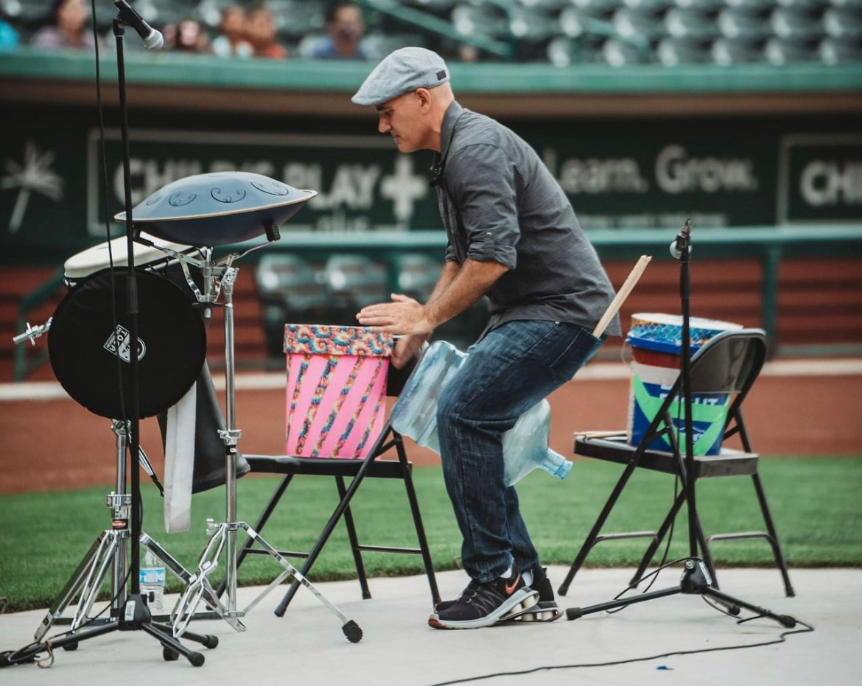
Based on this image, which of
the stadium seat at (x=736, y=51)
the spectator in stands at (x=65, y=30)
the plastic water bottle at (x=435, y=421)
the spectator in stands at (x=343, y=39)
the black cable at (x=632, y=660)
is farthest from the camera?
the stadium seat at (x=736, y=51)

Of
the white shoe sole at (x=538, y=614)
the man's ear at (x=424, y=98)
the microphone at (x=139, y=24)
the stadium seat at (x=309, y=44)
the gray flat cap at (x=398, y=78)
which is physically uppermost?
the stadium seat at (x=309, y=44)

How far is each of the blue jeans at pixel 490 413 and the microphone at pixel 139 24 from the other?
1478 millimetres

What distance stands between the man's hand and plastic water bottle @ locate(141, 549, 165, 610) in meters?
1.08

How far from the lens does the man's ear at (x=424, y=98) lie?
4223 millimetres

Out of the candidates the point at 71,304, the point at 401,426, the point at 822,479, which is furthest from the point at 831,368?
the point at 71,304

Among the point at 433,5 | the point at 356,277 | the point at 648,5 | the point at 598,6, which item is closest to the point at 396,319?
the point at 356,277

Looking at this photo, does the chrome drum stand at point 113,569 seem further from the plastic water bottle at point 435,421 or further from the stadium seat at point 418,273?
the stadium seat at point 418,273

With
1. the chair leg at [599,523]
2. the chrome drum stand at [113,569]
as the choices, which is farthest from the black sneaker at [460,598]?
the chrome drum stand at [113,569]

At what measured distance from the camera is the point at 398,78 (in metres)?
4.16

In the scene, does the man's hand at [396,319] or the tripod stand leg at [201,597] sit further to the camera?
the man's hand at [396,319]

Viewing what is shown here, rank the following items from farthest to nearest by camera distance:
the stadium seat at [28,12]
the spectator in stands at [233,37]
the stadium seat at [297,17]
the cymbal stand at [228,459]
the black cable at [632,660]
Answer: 1. the stadium seat at [297,17]
2. the spectator in stands at [233,37]
3. the stadium seat at [28,12]
4. the cymbal stand at [228,459]
5. the black cable at [632,660]

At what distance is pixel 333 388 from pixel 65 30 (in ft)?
31.6

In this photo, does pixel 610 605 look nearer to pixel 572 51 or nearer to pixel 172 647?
pixel 172 647

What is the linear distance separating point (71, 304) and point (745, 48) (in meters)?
14.4
